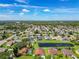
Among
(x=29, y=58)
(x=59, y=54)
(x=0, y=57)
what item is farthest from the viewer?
(x=59, y=54)

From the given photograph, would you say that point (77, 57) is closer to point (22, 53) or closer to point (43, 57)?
point (43, 57)

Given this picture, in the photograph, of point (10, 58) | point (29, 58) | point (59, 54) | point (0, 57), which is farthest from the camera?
point (59, 54)

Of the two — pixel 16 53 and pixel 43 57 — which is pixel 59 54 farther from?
pixel 16 53

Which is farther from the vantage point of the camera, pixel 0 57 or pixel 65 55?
pixel 65 55

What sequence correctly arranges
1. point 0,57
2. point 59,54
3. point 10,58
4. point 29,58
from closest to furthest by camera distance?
point 0,57 < point 10,58 < point 29,58 < point 59,54

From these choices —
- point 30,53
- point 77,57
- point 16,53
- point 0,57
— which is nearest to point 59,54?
point 77,57

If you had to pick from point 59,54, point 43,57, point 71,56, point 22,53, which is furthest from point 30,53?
point 71,56

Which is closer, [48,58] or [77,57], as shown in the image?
[48,58]

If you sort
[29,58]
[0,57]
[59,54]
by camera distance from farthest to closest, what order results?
[59,54], [29,58], [0,57]

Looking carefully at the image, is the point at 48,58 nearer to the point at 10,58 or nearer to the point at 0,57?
the point at 10,58
